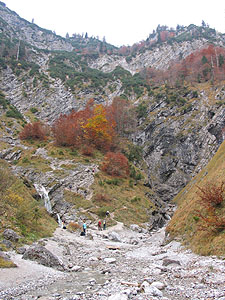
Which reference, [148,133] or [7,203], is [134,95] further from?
[7,203]

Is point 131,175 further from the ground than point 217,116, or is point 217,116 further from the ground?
point 217,116

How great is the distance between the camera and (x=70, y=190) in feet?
98.8

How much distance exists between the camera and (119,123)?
198 ft

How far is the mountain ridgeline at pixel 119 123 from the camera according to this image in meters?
30.9

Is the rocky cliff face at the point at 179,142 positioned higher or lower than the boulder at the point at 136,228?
higher

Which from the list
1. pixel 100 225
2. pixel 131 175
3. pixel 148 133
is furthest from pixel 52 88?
pixel 100 225

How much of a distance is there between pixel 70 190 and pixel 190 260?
24014mm

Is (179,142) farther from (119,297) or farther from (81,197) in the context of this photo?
(119,297)

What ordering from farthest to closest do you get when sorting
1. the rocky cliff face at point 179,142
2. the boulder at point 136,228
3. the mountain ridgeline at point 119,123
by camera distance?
the rocky cliff face at point 179,142, the mountain ridgeline at point 119,123, the boulder at point 136,228

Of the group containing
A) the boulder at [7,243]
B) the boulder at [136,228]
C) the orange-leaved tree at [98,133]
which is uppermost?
A: the orange-leaved tree at [98,133]

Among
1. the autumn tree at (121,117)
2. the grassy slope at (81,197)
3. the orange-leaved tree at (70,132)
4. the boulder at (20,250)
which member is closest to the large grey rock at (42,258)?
the boulder at (20,250)

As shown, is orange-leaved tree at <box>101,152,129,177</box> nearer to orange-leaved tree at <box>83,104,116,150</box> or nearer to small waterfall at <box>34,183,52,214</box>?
orange-leaved tree at <box>83,104,116,150</box>

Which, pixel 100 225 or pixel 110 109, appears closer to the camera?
pixel 100 225

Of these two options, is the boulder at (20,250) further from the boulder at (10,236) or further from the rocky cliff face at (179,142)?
the rocky cliff face at (179,142)
